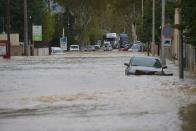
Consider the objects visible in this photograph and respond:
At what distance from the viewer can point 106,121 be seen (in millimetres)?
16625

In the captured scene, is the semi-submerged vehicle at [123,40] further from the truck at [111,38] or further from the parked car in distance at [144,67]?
the parked car in distance at [144,67]

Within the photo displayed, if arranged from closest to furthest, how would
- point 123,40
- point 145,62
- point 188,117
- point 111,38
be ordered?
point 188,117
point 145,62
point 123,40
point 111,38

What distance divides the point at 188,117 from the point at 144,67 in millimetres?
22158

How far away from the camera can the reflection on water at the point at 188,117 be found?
49.8 feet

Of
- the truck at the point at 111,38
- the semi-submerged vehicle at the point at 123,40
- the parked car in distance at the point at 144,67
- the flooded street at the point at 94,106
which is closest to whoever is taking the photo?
the flooded street at the point at 94,106

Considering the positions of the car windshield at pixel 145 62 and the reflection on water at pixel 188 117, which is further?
the car windshield at pixel 145 62

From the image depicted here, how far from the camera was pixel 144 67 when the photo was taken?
39.4 metres

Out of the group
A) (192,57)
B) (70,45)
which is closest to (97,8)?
(70,45)

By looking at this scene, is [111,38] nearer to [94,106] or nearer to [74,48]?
[74,48]

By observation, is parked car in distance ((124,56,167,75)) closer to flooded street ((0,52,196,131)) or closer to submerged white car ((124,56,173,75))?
submerged white car ((124,56,173,75))

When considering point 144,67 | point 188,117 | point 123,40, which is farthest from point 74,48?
point 188,117

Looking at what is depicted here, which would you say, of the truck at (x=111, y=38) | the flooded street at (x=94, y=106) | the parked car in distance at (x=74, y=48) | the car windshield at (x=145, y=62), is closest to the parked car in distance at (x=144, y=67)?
the car windshield at (x=145, y=62)

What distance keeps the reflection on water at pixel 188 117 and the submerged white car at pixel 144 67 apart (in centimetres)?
1814

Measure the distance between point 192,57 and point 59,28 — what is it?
106m
